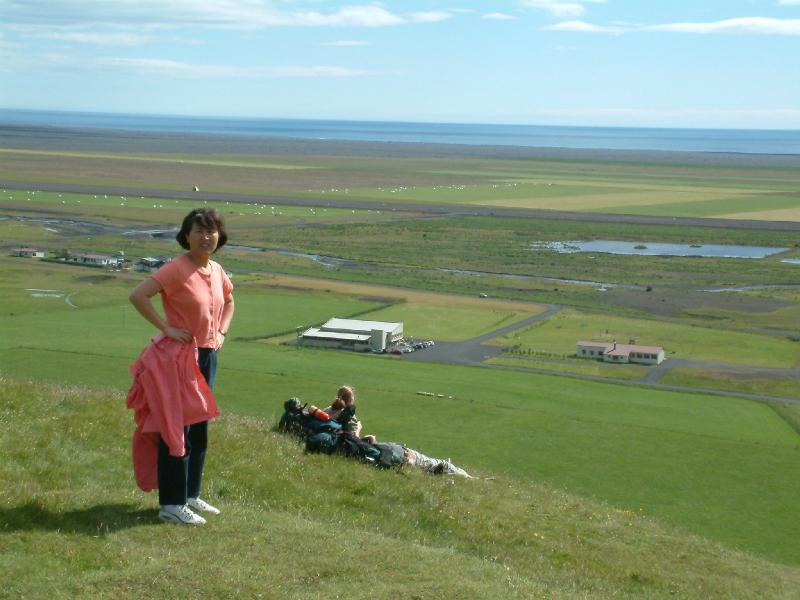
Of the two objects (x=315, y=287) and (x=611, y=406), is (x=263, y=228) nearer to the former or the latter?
(x=315, y=287)

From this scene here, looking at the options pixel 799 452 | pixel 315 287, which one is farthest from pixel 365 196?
pixel 799 452

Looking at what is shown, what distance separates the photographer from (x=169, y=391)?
10.2 metres

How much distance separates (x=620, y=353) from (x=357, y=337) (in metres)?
12.6

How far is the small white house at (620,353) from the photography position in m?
51.2

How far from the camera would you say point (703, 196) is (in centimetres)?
16050

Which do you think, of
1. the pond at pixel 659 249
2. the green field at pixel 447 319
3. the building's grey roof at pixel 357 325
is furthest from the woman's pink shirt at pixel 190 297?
the pond at pixel 659 249

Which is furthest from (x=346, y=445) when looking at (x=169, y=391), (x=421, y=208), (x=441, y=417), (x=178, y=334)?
(x=421, y=208)

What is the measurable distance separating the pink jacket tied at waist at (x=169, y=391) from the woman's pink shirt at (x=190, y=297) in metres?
0.18

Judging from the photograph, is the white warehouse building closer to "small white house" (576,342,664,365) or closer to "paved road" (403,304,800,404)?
"paved road" (403,304,800,404)

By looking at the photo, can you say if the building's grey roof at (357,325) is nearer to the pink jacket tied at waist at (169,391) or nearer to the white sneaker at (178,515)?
the white sneaker at (178,515)

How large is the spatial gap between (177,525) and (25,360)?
32495 mm

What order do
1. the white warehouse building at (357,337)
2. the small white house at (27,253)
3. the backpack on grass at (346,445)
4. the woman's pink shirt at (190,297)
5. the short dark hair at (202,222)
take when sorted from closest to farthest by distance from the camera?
the woman's pink shirt at (190,297) → the short dark hair at (202,222) → the backpack on grass at (346,445) → the white warehouse building at (357,337) → the small white house at (27,253)

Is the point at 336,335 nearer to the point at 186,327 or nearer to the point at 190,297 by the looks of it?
the point at 186,327

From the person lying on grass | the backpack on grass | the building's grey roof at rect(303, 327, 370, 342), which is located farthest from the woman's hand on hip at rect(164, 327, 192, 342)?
the building's grey roof at rect(303, 327, 370, 342)
